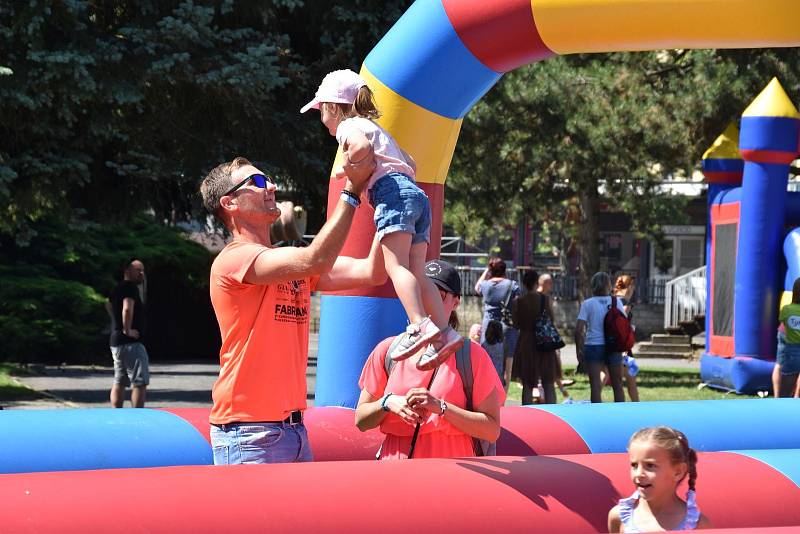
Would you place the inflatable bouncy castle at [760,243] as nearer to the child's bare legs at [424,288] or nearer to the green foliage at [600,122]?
the green foliage at [600,122]

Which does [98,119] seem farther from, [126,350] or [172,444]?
[172,444]

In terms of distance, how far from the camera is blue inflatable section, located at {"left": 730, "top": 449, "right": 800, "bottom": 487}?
4.54 m

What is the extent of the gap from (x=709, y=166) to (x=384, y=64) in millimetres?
11110

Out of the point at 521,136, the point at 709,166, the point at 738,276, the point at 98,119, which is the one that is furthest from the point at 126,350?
the point at 521,136

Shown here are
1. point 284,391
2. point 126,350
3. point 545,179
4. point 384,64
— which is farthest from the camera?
point 545,179

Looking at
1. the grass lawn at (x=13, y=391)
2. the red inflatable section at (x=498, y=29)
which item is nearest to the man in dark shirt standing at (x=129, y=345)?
the grass lawn at (x=13, y=391)

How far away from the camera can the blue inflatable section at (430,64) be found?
673 cm

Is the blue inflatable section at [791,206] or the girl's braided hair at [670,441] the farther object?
the blue inflatable section at [791,206]

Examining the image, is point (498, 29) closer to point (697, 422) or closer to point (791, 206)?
point (697, 422)

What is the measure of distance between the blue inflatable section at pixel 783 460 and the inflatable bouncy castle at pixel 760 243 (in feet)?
34.3

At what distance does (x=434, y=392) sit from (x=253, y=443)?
2.40 ft

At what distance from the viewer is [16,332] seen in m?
19.2

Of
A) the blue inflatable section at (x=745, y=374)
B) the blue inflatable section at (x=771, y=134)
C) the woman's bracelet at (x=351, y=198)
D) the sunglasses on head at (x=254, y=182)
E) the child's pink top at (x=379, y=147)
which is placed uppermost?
the blue inflatable section at (x=771, y=134)

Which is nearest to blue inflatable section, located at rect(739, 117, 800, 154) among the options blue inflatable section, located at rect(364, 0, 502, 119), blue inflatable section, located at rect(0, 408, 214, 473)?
blue inflatable section, located at rect(364, 0, 502, 119)
